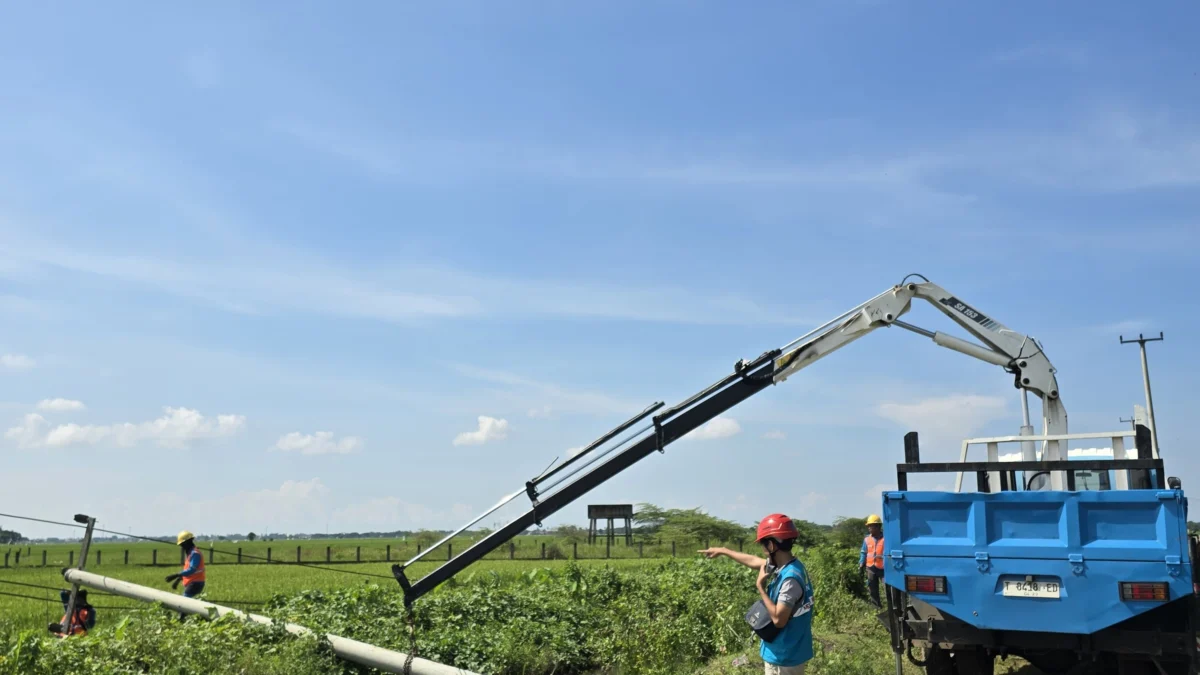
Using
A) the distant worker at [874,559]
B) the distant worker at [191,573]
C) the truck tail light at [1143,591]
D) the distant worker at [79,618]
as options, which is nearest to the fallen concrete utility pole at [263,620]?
the distant worker at [79,618]

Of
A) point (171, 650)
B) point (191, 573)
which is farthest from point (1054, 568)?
point (191, 573)

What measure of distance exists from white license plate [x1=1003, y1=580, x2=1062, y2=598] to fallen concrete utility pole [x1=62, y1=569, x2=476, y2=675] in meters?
5.18

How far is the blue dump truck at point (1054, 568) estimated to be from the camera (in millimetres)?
7730

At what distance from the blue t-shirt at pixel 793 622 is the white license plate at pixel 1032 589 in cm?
285

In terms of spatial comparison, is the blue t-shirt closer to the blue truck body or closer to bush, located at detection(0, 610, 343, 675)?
the blue truck body

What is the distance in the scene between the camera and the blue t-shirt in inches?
242

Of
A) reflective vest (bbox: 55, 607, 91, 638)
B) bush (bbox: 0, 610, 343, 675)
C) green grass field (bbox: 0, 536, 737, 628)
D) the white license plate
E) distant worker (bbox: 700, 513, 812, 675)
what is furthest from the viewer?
green grass field (bbox: 0, 536, 737, 628)

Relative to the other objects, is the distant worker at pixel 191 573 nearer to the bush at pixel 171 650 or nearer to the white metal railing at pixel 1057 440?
the bush at pixel 171 650

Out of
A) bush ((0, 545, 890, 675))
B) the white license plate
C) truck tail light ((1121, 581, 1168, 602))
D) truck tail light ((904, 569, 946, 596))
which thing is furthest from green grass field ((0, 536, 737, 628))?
truck tail light ((1121, 581, 1168, 602))

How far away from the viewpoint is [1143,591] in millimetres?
7699

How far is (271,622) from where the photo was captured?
11.3 metres

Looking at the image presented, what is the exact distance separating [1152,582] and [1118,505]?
641mm

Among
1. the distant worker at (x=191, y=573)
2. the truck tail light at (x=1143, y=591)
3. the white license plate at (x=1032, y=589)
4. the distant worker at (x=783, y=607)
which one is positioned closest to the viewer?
the distant worker at (x=783, y=607)

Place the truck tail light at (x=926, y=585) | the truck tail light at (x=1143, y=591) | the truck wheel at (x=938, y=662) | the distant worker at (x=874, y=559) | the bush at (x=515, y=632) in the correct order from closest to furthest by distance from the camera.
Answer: the truck tail light at (x=1143, y=591) → the truck tail light at (x=926, y=585) → the truck wheel at (x=938, y=662) → the bush at (x=515, y=632) → the distant worker at (x=874, y=559)
